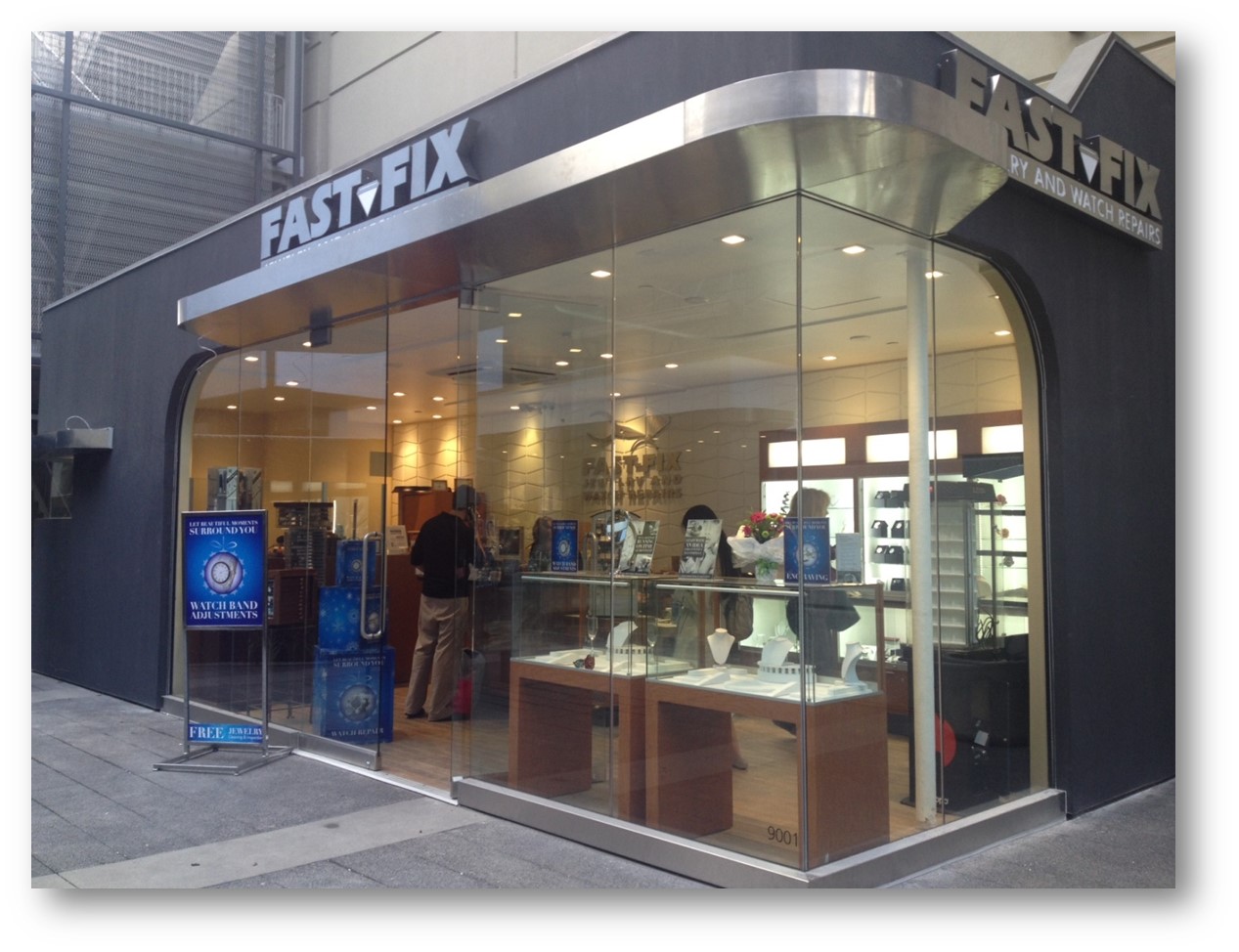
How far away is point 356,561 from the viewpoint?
7074 millimetres

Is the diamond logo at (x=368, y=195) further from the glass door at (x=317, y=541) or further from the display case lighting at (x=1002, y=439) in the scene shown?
the display case lighting at (x=1002, y=439)

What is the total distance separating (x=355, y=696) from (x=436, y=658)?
0.81 metres

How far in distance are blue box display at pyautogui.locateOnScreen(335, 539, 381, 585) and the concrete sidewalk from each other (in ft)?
4.06

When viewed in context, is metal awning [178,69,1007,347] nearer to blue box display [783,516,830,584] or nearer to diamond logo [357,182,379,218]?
diamond logo [357,182,379,218]

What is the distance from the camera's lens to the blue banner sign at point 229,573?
6512 millimetres

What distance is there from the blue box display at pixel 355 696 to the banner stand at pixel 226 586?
1.33ft

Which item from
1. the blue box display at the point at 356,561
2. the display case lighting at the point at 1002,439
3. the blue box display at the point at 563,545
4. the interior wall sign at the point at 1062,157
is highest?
the interior wall sign at the point at 1062,157

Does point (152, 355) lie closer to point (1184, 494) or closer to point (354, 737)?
point (354, 737)

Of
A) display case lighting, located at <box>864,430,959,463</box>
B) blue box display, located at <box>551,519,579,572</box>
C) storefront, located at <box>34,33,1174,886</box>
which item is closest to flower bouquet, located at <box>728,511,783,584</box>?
storefront, located at <box>34,33,1174,886</box>

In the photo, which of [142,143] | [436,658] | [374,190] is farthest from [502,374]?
[142,143]

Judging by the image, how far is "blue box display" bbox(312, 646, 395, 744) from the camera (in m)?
6.84

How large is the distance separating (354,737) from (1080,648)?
4.32 m

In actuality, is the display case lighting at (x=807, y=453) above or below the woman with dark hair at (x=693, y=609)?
above

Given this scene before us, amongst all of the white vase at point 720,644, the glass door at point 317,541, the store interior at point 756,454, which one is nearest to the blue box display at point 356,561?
the glass door at point 317,541
